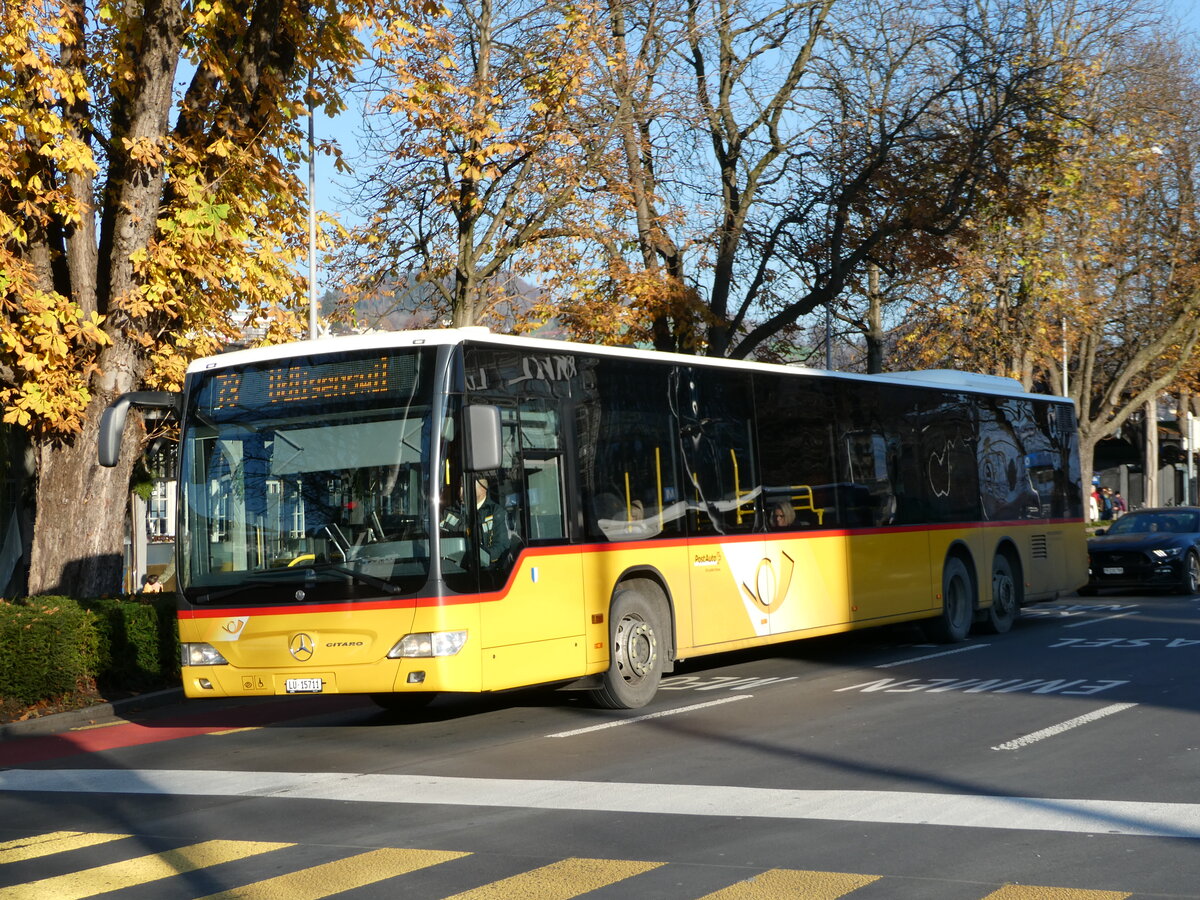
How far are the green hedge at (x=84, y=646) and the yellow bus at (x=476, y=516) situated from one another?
3257 mm

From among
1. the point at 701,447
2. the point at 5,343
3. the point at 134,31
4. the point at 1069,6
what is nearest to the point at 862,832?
the point at 701,447

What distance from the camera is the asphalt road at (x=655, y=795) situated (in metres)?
6.64

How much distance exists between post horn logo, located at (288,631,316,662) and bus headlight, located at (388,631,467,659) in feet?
2.19

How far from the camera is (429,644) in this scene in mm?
10781

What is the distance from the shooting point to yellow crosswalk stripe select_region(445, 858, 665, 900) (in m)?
6.36

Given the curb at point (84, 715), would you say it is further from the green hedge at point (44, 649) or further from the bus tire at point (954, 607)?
the bus tire at point (954, 607)

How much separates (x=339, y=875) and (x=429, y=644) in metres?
3.96

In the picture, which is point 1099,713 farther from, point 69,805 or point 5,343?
point 5,343

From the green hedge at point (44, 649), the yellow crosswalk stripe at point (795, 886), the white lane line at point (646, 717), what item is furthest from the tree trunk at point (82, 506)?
the yellow crosswalk stripe at point (795, 886)

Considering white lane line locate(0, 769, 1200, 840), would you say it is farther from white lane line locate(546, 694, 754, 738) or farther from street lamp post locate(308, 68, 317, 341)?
street lamp post locate(308, 68, 317, 341)

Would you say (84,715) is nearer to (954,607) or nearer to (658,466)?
(658,466)

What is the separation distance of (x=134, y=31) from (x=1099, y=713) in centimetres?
1235

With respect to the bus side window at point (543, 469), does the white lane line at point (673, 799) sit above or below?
below

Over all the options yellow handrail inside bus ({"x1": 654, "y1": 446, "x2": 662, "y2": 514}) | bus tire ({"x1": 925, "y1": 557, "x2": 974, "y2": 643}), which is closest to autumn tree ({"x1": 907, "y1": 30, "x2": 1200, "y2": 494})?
bus tire ({"x1": 925, "y1": 557, "x2": 974, "y2": 643})
